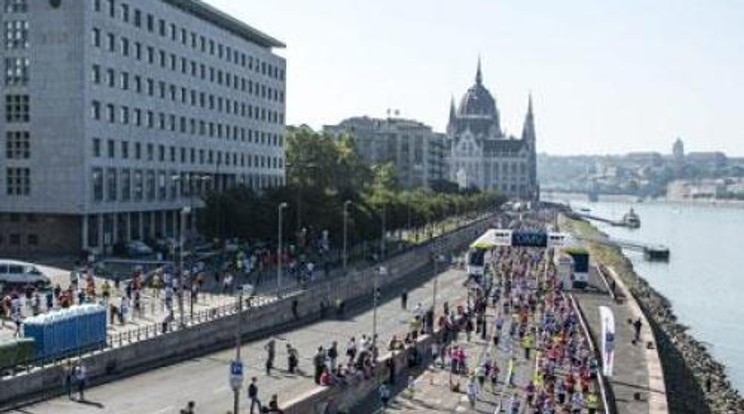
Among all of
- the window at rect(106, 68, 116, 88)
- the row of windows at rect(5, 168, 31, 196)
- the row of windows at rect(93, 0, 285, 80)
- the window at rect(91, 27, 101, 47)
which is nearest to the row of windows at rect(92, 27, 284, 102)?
the window at rect(91, 27, 101, 47)

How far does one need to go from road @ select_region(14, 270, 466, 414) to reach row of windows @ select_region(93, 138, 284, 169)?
1233 inches

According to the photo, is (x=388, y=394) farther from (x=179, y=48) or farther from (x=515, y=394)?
(x=179, y=48)

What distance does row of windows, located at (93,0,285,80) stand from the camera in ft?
261

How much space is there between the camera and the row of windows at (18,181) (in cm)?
7556

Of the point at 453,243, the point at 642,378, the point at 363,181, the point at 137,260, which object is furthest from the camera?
the point at 363,181

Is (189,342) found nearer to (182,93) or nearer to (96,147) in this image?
(96,147)

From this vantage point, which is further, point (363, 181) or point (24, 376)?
point (363, 181)

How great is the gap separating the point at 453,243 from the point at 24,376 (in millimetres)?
94129

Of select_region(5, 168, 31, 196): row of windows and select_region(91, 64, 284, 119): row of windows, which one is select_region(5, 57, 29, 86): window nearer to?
select_region(91, 64, 284, 119): row of windows

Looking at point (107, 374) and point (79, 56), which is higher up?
point (79, 56)

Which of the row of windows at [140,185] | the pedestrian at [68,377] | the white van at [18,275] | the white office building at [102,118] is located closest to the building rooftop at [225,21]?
the white office building at [102,118]

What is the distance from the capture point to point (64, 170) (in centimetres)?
7475

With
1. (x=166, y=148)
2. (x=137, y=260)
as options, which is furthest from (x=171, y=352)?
(x=166, y=148)

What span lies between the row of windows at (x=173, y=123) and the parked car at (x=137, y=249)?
955 cm
